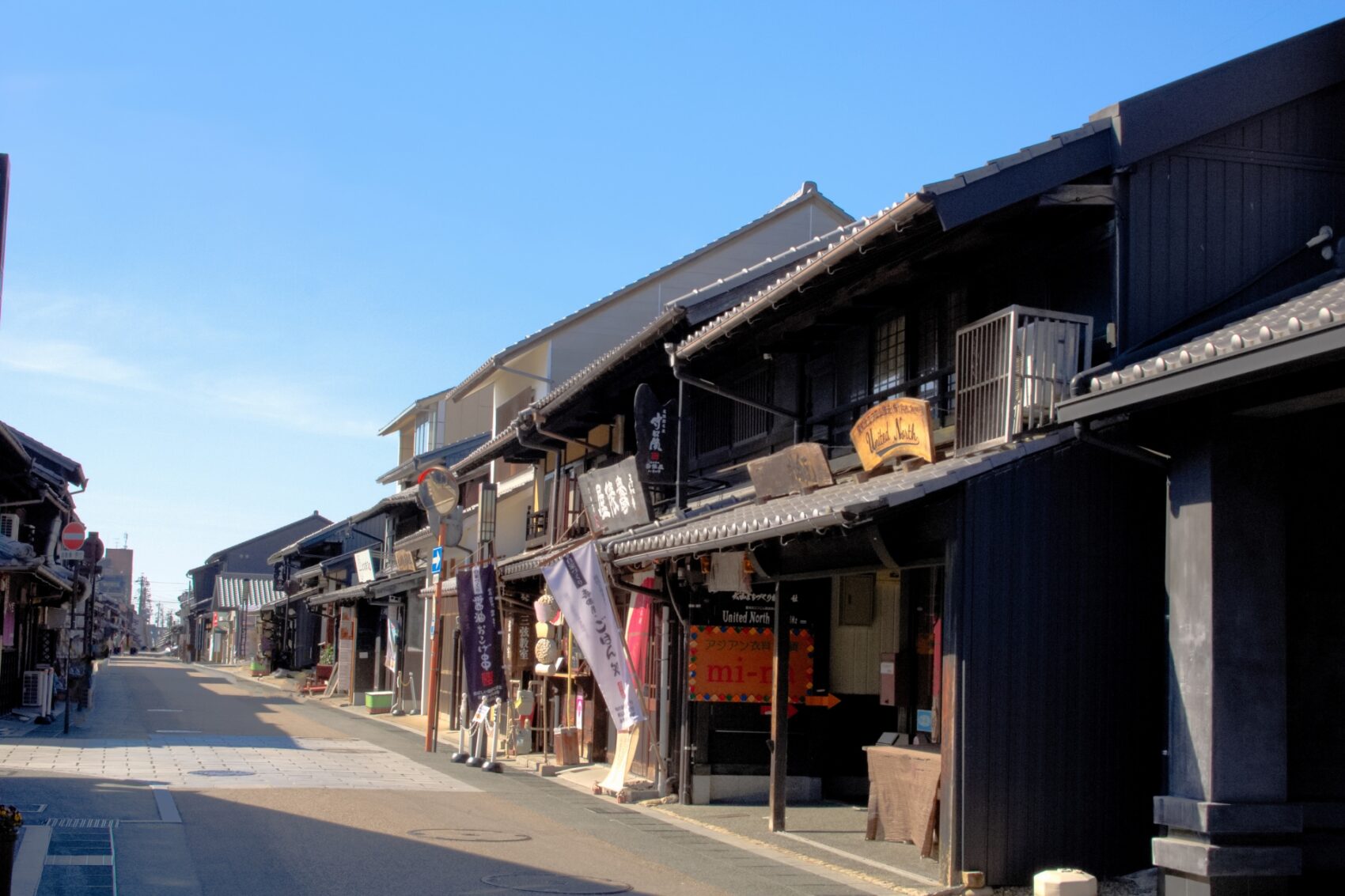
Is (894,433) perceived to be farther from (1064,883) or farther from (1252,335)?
(1252,335)

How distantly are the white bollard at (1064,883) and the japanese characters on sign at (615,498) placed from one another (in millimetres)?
9489

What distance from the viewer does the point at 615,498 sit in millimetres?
19828

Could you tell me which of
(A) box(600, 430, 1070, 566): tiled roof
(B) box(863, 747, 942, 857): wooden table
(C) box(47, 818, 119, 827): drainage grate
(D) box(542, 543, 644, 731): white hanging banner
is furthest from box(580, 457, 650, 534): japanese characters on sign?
(C) box(47, 818, 119, 827): drainage grate

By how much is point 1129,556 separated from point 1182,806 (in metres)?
2.39

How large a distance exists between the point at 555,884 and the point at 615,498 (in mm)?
9227

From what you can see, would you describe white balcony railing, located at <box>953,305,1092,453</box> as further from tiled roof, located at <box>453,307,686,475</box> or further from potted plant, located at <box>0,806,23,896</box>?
potted plant, located at <box>0,806,23,896</box>

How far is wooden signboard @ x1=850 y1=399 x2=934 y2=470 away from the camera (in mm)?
12422

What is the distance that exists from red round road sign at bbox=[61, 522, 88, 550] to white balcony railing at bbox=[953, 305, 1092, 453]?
25.0m

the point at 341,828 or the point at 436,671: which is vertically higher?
the point at 436,671

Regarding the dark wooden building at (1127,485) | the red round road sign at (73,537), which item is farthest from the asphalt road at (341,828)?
the red round road sign at (73,537)

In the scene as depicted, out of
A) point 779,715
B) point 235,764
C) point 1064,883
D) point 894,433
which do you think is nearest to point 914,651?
point 779,715

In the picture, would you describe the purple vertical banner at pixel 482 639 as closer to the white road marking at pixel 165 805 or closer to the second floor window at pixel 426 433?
the white road marking at pixel 165 805

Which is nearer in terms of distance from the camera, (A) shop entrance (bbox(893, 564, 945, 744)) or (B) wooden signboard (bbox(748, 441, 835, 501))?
(B) wooden signboard (bbox(748, 441, 835, 501))

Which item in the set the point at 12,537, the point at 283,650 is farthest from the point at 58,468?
the point at 283,650
